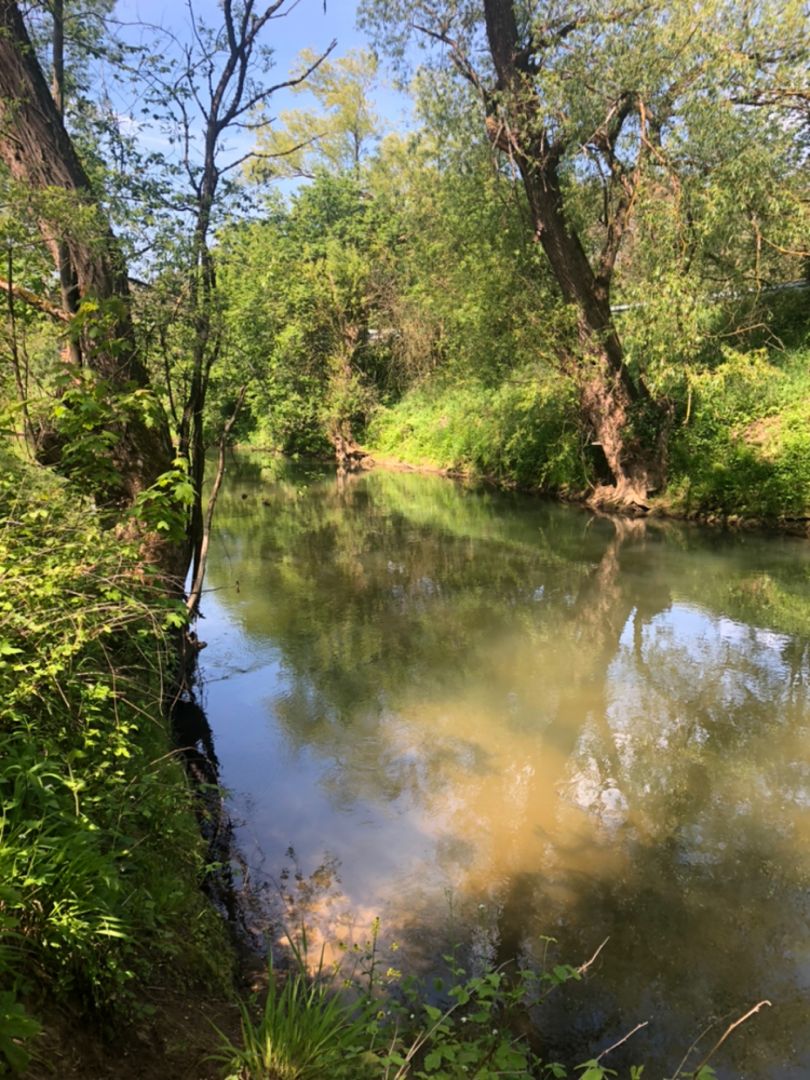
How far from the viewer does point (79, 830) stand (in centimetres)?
235

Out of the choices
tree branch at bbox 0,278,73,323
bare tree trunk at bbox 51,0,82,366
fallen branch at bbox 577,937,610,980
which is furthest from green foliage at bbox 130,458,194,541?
fallen branch at bbox 577,937,610,980

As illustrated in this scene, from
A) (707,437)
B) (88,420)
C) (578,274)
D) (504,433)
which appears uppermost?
(578,274)

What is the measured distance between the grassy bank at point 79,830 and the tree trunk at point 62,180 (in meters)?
1.89

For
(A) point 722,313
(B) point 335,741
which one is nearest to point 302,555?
(B) point 335,741

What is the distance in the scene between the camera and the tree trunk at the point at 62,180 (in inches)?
214

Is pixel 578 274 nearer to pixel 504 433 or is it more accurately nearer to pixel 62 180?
pixel 504 433

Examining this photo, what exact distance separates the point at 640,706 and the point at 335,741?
2966mm

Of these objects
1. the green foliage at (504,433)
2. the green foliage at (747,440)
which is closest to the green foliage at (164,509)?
the green foliage at (747,440)

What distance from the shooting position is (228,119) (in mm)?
7152

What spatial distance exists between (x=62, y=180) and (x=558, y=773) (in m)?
6.29

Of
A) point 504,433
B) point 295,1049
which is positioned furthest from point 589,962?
point 504,433

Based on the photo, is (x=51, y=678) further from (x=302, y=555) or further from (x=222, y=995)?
(x=302, y=555)

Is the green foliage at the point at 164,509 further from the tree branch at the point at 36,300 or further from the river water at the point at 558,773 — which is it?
the river water at the point at 558,773

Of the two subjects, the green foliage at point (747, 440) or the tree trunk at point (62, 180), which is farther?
the green foliage at point (747, 440)
